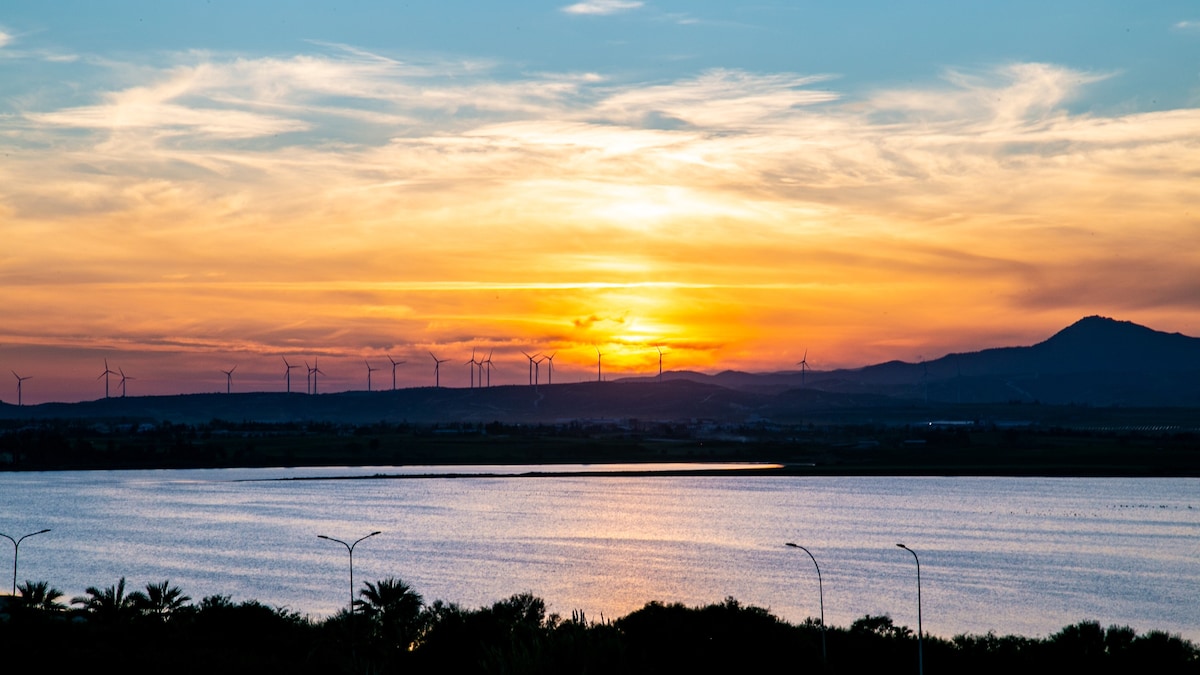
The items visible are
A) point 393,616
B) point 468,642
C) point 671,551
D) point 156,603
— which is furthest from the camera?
point 671,551

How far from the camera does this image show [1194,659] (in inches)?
2253

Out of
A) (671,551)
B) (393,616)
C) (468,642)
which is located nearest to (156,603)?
(393,616)

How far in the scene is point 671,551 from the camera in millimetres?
124250

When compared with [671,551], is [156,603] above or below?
above

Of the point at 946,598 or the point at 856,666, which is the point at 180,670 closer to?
the point at 856,666

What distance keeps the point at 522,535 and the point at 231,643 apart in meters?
77.1

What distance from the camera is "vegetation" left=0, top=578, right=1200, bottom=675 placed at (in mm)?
52000

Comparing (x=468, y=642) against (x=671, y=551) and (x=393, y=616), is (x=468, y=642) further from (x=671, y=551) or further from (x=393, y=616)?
(x=671, y=551)

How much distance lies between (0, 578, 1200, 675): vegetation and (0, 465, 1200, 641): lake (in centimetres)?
2011

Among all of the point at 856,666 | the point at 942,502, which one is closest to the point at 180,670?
the point at 856,666

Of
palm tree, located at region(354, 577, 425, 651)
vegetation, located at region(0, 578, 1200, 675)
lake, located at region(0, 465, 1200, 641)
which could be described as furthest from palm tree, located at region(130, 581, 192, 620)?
lake, located at region(0, 465, 1200, 641)

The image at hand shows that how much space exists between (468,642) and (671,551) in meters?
68.4

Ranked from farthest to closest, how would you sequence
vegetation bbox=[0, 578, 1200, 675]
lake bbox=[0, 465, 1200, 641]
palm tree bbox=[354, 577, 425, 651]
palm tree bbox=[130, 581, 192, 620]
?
lake bbox=[0, 465, 1200, 641], palm tree bbox=[130, 581, 192, 620], palm tree bbox=[354, 577, 425, 651], vegetation bbox=[0, 578, 1200, 675]

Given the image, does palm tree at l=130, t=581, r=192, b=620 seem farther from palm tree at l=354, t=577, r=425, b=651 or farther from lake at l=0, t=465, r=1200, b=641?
lake at l=0, t=465, r=1200, b=641
